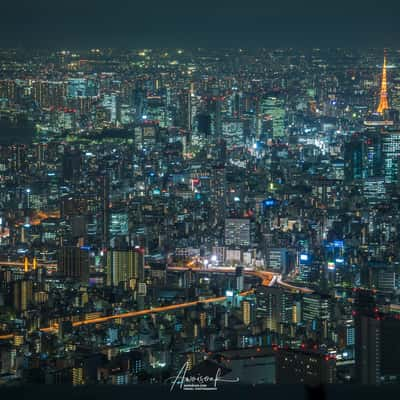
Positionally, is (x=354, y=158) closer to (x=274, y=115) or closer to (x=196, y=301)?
(x=274, y=115)

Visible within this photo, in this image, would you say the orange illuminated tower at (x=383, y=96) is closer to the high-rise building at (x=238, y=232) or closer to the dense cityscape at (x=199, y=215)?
the dense cityscape at (x=199, y=215)

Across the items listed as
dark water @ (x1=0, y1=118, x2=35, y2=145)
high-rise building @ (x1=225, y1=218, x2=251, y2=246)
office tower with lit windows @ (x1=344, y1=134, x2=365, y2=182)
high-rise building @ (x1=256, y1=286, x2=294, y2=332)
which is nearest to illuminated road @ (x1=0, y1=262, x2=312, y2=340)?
Result: high-rise building @ (x1=256, y1=286, x2=294, y2=332)

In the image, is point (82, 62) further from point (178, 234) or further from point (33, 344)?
Answer: point (178, 234)

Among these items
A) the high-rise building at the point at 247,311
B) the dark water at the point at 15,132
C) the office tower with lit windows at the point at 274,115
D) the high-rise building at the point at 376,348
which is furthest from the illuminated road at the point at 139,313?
the office tower with lit windows at the point at 274,115

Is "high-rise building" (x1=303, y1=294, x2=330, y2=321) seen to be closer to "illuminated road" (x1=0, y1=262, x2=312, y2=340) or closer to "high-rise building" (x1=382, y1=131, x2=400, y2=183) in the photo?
"illuminated road" (x1=0, y1=262, x2=312, y2=340)

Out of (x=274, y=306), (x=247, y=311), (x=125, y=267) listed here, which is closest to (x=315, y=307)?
(x=274, y=306)

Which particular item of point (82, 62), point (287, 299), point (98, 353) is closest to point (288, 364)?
point (98, 353)
